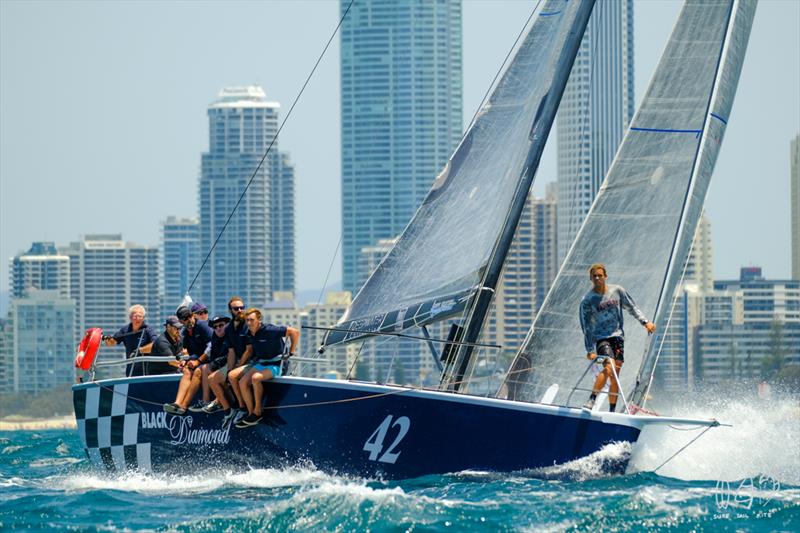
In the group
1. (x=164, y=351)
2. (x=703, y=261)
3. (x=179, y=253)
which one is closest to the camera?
(x=164, y=351)

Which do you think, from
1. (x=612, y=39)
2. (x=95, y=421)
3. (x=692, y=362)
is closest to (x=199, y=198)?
(x=612, y=39)

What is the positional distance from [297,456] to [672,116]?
14.3 feet

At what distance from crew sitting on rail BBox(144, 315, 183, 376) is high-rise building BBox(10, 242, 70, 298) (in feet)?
461

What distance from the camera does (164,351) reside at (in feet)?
45.9

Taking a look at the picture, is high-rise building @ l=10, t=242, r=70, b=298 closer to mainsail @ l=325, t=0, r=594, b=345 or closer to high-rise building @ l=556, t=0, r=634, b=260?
high-rise building @ l=556, t=0, r=634, b=260

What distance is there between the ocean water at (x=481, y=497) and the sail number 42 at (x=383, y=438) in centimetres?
20

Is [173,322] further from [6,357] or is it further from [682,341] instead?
[6,357]

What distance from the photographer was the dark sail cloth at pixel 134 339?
46.6ft

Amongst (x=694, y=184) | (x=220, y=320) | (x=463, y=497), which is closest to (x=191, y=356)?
(x=220, y=320)

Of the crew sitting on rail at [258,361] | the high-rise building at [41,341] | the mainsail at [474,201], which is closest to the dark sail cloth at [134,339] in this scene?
the crew sitting on rail at [258,361]

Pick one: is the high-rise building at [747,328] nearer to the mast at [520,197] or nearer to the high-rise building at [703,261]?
the high-rise building at [703,261]

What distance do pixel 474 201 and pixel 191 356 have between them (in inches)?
105

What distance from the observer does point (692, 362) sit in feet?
363

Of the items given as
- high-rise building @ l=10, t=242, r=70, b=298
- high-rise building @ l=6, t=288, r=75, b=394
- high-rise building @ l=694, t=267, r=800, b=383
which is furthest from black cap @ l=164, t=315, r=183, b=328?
high-rise building @ l=10, t=242, r=70, b=298
